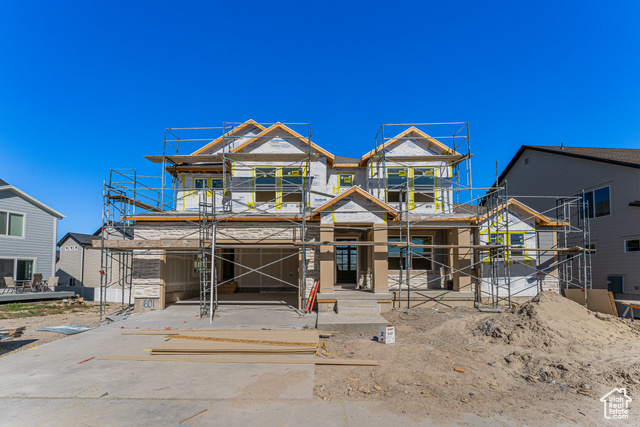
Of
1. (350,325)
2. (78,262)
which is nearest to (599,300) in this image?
(350,325)

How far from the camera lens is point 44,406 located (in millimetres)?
5773

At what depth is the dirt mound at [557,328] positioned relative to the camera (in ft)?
29.0

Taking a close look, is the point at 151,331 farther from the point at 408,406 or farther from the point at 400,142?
the point at 400,142

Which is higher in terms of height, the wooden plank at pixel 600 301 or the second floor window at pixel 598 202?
the second floor window at pixel 598 202

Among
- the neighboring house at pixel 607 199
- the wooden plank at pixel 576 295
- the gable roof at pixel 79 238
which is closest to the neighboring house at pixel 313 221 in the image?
the wooden plank at pixel 576 295

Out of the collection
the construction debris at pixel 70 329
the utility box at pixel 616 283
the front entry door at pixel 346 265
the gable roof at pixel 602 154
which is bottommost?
the construction debris at pixel 70 329

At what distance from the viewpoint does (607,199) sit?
1788cm

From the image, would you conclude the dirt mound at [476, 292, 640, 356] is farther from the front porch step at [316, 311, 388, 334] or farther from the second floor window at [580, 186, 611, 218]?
the second floor window at [580, 186, 611, 218]

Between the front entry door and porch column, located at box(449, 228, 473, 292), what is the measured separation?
4.50 meters

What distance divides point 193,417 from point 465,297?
11.6 meters

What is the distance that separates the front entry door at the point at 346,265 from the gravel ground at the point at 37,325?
395 inches

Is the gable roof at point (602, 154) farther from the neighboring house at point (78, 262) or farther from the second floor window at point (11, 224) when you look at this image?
the neighboring house at point (78, 262)

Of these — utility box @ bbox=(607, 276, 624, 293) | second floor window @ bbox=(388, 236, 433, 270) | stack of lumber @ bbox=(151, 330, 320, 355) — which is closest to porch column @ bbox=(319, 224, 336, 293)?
second floor window @ bbox=(388, 236, 433, 270)

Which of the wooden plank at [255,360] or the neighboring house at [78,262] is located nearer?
the wooden plank at [255,360]
